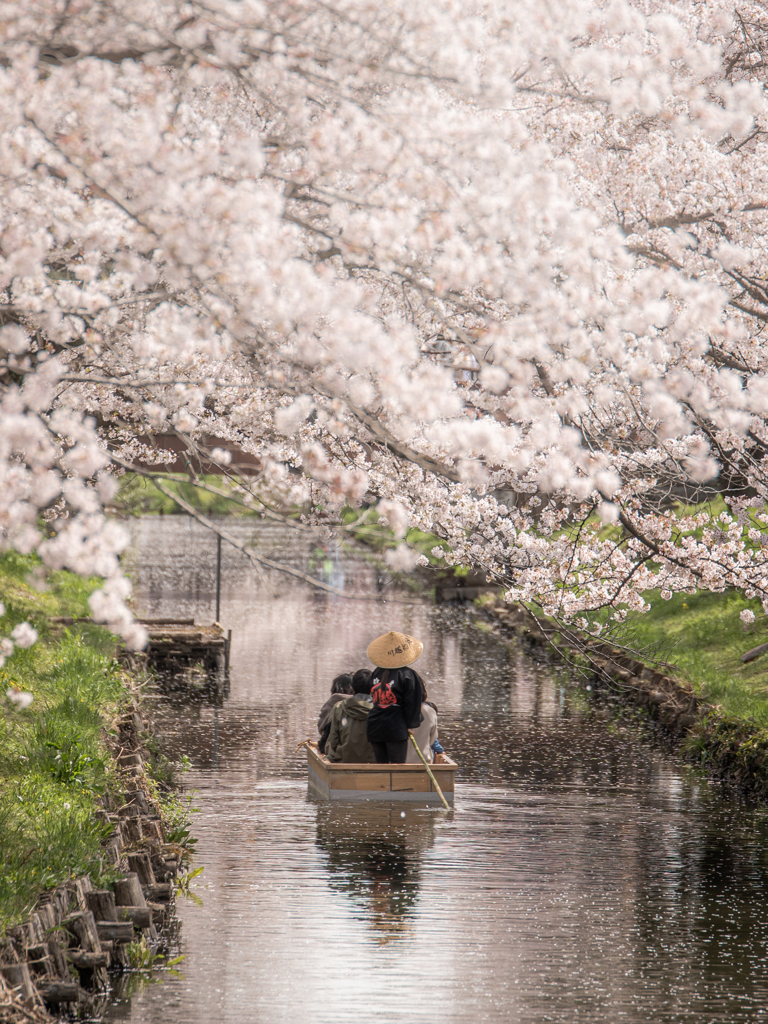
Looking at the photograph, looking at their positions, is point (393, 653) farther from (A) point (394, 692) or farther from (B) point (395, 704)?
(B) point (395, 704)

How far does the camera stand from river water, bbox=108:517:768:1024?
7.88 metres

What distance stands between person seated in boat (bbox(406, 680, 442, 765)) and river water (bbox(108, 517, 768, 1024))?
2.10 ft

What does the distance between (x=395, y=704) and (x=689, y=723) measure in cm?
594

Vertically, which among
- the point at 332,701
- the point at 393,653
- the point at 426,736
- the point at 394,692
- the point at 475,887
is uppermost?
the point at 393,653

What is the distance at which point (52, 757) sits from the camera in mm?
9602

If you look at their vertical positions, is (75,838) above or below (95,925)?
above

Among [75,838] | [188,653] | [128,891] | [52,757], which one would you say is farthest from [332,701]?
[188,653]

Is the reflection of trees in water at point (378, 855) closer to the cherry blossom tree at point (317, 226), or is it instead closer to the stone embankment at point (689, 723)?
the stone embankment at point (689, 723)

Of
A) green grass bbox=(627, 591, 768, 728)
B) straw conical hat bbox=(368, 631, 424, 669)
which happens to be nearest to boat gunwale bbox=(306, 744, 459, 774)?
straw conical hat bbox=(368, 631, 424, 669)

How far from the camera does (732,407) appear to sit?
8.04 m

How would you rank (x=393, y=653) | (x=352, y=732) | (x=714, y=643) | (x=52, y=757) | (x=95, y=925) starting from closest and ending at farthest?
(x=95, y=925) → (x=52, y=757) → (x=393, y=653) → (x=352, y=732) → (x=714, y=643)

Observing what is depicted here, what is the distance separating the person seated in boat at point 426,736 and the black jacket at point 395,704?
1.17 ft

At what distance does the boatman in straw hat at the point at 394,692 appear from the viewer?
1249 cm

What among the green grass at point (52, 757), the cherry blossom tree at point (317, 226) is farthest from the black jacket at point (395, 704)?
the cherry blossom tree at point (317, 226)
